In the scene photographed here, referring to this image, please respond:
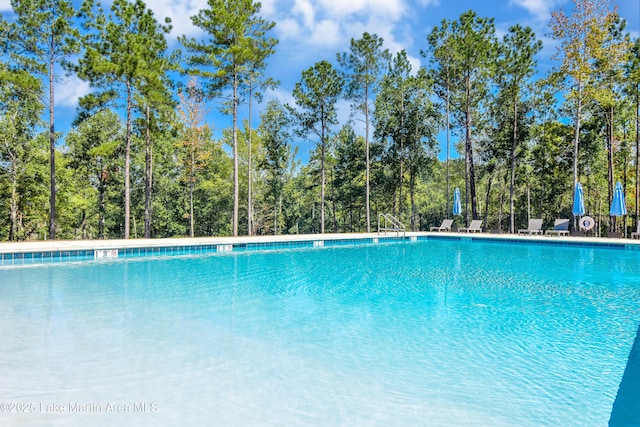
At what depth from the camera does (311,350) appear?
11.4ft

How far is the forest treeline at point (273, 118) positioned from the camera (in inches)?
548

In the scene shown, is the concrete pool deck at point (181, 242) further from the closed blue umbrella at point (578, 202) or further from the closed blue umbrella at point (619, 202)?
the closed blue umbrella at point (578, 202)

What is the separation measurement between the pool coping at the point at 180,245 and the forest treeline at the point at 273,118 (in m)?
2.86

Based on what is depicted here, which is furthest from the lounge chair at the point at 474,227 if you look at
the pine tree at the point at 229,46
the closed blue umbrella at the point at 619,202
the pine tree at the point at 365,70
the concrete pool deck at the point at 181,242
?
the pine tree at the point at 229,46

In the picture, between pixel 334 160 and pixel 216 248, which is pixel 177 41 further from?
pixel 334 160

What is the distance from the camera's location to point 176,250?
11719 mm

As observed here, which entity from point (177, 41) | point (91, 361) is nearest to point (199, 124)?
point (177, 41)

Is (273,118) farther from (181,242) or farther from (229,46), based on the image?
(181,242)

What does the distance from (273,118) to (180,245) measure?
13106 millimetres

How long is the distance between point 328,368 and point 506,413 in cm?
128

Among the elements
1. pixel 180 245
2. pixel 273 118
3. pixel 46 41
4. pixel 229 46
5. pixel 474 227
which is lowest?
pixel 180 245

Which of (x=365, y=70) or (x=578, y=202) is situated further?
(x=365, y=70)

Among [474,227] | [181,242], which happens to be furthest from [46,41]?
[474,227]

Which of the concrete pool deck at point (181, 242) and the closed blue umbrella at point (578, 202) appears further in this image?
the closed blue umbrella at point (578, 202)
